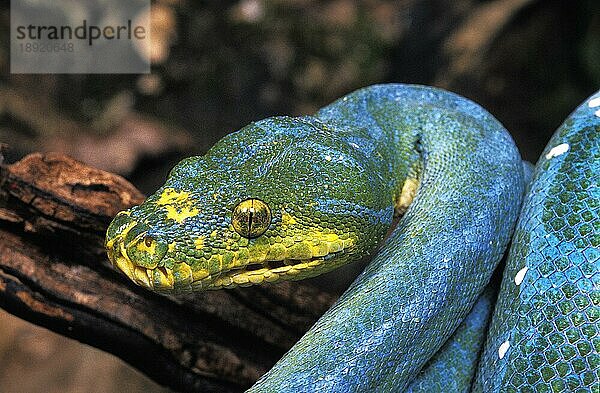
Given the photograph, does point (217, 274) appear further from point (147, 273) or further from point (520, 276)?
point (520, 276)

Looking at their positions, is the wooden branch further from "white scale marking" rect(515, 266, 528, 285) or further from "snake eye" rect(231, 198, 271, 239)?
"white scale marking" rect(515, 266, 528, 285)

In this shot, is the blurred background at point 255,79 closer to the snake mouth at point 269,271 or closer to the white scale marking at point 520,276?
the snake mouth at point 269,271

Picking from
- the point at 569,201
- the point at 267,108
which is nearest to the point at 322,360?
the point at 569,201

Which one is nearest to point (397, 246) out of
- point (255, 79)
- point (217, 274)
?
point (217, 274)

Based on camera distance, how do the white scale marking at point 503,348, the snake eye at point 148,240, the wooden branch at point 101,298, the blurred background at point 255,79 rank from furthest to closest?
the blurred background at point 255,79 < the wooden branch at point 101,298 < the white scale marking at point 503,348 < the snake eye at point 148,240

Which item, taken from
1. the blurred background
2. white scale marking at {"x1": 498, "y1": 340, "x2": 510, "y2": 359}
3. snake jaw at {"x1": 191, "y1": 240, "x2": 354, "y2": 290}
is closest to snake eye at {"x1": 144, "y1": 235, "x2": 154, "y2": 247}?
snake jaw at {"x1": 191, "y1": 240, "x2": 354, "y2": 290}

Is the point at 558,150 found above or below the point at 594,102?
below

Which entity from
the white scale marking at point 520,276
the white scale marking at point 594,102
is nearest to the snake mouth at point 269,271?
the white scale marking at point 520,276

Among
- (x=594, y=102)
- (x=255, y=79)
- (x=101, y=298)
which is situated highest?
(x=594, y=102)
